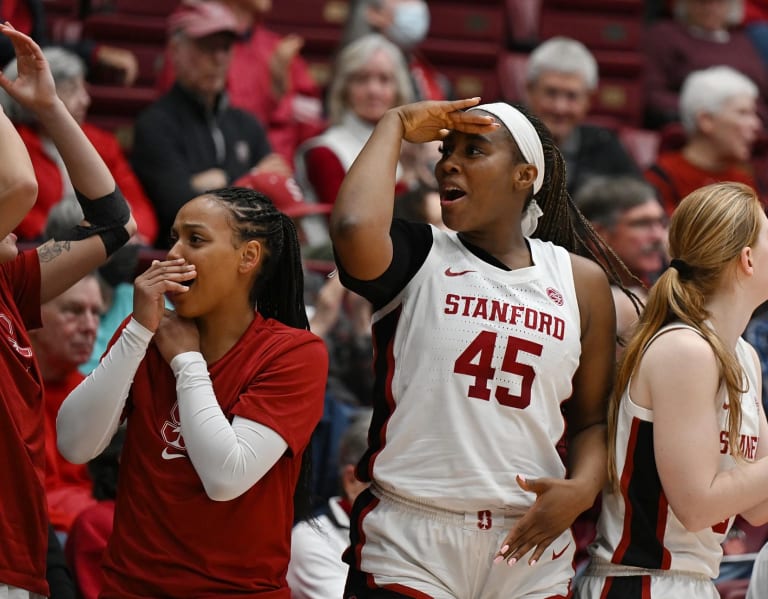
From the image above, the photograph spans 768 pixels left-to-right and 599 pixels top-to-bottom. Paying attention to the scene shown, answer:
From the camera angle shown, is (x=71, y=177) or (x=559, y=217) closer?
(x=71, y=177)

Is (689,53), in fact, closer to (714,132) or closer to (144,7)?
(714,132)

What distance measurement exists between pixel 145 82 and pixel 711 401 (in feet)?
18.6

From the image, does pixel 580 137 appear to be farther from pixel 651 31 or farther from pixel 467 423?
pixel 467 423

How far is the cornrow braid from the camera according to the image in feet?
10.5

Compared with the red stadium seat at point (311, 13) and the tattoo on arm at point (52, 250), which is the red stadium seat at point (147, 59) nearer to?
the red stadium seat at point (311, 13)

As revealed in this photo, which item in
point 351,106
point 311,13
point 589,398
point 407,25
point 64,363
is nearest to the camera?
point 589,398

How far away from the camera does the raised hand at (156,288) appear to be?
297cm

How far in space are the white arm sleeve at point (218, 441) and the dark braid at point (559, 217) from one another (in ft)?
3.02

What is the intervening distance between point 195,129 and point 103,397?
364 centimetres

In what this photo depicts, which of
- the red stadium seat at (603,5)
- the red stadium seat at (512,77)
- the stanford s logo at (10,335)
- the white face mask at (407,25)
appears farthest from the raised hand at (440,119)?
the red stadium seat at (603,5)

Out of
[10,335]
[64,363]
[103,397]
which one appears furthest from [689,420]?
[64,363]

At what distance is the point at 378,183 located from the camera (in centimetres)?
304

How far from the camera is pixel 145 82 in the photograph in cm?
808

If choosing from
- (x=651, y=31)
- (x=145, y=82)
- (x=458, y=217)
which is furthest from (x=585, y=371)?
(x=651, y=31)
